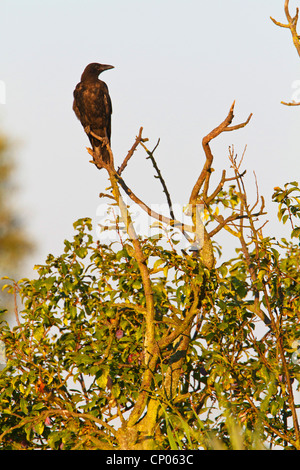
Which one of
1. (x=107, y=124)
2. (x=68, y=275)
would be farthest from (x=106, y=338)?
(x=107, y=124)

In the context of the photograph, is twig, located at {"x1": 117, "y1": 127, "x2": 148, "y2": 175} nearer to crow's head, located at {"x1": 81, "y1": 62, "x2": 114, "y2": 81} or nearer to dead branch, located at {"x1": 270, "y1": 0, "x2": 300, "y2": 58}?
dead branch, located at {"x1": 270, "y1": 0, "x2": 300, "y2": 58}

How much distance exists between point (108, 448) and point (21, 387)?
725mm

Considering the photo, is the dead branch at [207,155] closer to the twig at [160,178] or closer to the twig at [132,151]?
the twig at [160,178]

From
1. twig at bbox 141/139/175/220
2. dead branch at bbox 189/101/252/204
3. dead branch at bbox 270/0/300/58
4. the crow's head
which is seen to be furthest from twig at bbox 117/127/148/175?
the crow's head

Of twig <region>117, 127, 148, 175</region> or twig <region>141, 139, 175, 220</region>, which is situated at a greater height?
twig <region>117, 127, 148, 175</region>

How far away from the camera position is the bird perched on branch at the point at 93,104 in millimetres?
7582

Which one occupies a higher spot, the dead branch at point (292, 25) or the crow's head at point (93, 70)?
the crow's head at point (93, 70)

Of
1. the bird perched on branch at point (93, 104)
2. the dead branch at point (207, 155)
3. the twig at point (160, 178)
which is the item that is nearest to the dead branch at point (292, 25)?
the dead branch at point (207, 155)

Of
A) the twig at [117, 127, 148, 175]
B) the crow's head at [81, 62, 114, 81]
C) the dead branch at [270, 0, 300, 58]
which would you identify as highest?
the crow's head at [81, 62, 114, 81]

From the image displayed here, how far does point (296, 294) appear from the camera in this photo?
421 cm

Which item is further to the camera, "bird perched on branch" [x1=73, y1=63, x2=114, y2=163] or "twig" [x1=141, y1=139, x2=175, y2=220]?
"bird perched on branch" [x1=73, y1=63, x2=114, y2=163]

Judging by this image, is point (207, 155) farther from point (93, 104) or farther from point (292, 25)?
point (93, 104)

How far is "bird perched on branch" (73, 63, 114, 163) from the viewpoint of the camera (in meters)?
7.58

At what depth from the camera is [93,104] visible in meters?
7.57
